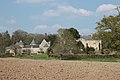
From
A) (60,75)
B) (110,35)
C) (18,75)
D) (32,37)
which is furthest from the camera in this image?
(32,37)

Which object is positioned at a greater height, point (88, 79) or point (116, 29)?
point (116, 29)

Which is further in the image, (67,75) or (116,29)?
(116,29)

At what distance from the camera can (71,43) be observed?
Answer: 188 feet

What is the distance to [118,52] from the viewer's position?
5144 centimetres

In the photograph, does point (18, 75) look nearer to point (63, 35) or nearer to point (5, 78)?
point (5, 78)

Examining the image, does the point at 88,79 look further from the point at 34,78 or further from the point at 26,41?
the point at 26,41

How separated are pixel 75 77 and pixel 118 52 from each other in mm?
37515

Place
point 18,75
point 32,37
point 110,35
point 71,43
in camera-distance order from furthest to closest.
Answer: point 32,37 < point 71,43 < point 110,35 < point 18,75

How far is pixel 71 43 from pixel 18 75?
4302 centimetres

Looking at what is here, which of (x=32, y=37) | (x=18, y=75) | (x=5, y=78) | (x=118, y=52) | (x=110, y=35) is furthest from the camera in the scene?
(x=32, y=37)

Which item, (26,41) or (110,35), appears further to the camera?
(26,41)

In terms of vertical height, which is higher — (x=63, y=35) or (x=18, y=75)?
(x=63, y=35)

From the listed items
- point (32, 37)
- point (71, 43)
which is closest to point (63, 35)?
point (71, 43)

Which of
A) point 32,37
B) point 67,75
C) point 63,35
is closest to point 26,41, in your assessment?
point 32,37
